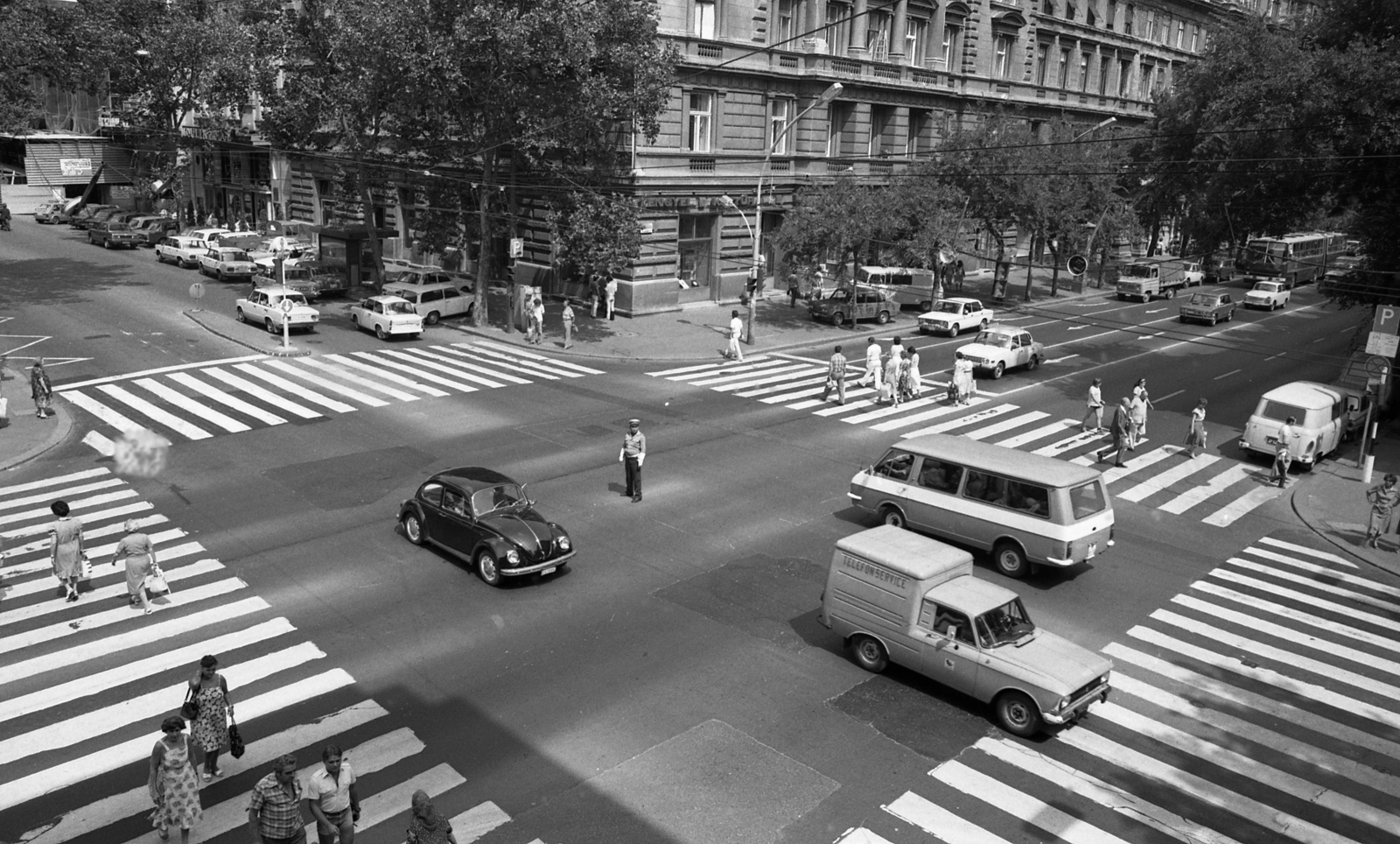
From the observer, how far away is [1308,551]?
20.7 m

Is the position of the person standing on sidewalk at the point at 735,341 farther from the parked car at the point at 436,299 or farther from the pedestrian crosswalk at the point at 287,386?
the parked car at the point at 436,299

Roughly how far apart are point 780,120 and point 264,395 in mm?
29680

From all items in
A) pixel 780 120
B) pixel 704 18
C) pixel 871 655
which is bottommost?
pixel 871 655

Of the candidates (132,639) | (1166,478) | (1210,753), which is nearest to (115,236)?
(132,639)

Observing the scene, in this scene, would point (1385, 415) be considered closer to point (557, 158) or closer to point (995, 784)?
point (995, 784)

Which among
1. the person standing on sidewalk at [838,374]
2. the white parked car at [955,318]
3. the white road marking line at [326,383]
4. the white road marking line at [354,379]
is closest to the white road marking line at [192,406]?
the white road marking line at [326,383]

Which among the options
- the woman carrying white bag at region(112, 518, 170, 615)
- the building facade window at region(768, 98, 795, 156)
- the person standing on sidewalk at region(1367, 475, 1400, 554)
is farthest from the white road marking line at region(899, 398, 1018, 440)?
the building facade window at region(768, 98, 795, 156)

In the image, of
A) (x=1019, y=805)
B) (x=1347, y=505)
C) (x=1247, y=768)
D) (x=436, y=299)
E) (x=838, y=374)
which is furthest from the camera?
(x=436, y=299)

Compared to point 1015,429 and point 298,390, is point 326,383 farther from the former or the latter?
point 1015,429

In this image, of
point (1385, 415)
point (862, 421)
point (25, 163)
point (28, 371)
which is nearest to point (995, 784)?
point (862, 421)

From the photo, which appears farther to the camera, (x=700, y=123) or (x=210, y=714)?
(x=700, y=123)

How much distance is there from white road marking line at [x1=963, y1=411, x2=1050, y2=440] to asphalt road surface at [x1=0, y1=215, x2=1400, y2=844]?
1.03 metres

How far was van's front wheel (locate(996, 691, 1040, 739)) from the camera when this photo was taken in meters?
12.8

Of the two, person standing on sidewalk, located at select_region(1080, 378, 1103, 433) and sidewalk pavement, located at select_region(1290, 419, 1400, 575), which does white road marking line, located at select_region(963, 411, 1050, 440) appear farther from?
sidewalk pavement, located at select_region(1290, 419, 1400, 575)
